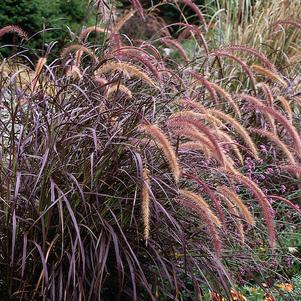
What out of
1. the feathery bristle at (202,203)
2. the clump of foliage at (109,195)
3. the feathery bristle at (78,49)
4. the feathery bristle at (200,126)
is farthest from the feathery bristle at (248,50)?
the feathery bristle at (202,203)

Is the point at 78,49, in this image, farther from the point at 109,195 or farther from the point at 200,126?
the point at 200,126

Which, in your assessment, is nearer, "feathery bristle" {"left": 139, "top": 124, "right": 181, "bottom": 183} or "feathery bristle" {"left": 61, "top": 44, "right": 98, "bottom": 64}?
"feathery bristle" {"left": 139, "top": 124, "right": 181, "bottom": 183}

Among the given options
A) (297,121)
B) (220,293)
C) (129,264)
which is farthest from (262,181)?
(129,264)

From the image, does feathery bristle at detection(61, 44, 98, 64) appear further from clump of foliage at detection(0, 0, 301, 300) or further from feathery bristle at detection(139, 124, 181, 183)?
feathery bristle at detection(139, 124, 181, 183)

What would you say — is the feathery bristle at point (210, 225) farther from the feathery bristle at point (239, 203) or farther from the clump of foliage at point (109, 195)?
the feathery bristle at point (239, 203)

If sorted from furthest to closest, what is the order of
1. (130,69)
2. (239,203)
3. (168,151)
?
(130,69) → (239,203) → (168,151)

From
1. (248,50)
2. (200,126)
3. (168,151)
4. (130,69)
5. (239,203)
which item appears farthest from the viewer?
(248,50)

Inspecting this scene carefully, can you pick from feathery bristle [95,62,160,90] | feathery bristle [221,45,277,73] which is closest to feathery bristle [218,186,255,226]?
feathery bristle [95,62,160,90]

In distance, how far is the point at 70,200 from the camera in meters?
3.00

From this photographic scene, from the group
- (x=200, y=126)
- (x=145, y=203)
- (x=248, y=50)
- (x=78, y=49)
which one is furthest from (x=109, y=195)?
(x=248, y=50)

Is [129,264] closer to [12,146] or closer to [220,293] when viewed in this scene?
[220,293]

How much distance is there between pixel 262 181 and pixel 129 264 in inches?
70.7

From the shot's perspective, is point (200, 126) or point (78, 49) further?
point (78, 49)

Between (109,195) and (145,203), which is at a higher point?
(145,203)
